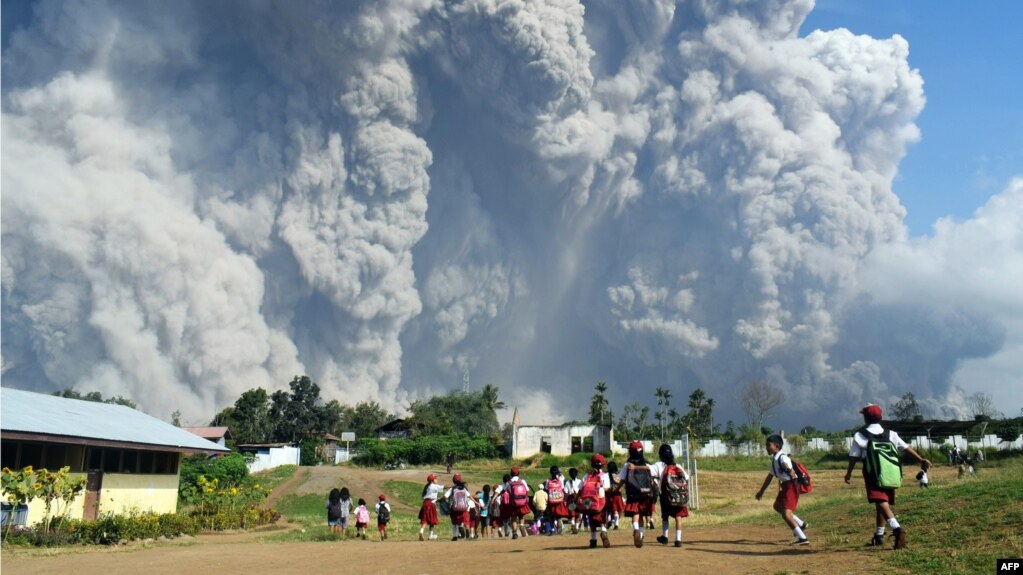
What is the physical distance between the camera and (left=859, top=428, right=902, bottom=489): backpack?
9.27m

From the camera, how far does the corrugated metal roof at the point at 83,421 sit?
69.5 ft

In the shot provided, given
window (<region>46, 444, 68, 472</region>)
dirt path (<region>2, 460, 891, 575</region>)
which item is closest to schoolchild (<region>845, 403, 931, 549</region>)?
dirt path (<region>2, 460, 891, 575</region>)

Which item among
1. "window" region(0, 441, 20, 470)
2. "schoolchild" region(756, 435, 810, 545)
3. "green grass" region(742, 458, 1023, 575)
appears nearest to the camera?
"green grass" region(742, 458, 1023, 575)

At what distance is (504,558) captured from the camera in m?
10.4

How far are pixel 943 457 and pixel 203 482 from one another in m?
48.9

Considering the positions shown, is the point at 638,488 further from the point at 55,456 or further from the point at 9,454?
the point at 55,456

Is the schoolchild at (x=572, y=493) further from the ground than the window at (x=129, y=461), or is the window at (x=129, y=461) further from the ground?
the window at (x=129, y=461)

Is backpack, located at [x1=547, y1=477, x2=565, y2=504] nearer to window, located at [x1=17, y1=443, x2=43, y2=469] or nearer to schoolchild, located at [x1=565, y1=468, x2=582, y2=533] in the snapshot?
schoolchild, located at [x1=565, y1=468, x2=582, y2=533]

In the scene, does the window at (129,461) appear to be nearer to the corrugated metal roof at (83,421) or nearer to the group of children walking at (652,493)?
the corrugated metal roof at (83,421)

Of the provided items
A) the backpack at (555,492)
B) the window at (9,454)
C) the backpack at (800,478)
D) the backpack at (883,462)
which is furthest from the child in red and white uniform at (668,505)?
the window at (9,454)

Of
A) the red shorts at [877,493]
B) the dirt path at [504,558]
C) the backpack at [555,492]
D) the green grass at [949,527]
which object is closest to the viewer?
the green grass at [949,527]

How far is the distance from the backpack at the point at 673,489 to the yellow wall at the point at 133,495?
17563 millimetres

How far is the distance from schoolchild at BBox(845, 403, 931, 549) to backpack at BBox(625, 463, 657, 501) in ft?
9.51

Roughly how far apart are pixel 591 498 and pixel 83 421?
19.5 m
